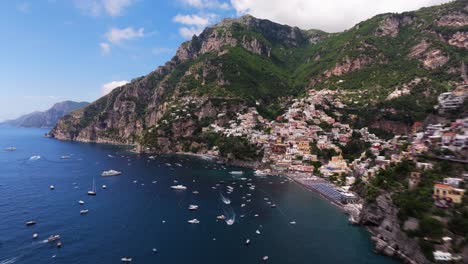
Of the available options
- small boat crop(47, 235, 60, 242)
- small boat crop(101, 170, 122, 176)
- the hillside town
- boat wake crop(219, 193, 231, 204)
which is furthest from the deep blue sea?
the hillside town

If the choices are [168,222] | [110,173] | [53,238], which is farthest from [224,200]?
[110,173]

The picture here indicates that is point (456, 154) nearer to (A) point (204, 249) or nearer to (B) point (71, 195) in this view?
(A) point (204, 249)

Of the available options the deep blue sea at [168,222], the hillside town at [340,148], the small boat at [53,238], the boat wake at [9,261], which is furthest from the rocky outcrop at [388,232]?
the boat wake at [9,261]

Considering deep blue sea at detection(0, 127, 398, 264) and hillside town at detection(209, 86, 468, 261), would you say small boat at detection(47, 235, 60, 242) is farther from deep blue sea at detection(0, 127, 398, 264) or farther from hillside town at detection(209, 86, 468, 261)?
hillside town at detection(209, 86, 468, 261)

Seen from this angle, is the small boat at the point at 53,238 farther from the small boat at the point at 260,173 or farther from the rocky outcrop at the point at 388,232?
the small boat at the point at 260,173

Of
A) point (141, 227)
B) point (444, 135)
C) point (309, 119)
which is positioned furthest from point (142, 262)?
point (309, 119)

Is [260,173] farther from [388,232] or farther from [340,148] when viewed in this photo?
[388,232]

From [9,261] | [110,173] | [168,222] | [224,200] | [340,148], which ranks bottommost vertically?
[9,261]
